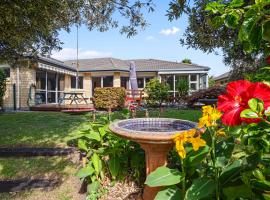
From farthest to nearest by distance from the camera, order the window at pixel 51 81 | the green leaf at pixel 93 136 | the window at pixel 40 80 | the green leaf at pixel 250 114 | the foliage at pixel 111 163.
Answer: the window at pixel 51 81 < the window at pixel 40 80 < the green leaf at pixel 93 136 < the foliage at pixel 111 163 < the green leaf at pixel 250 114

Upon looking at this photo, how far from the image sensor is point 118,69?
2670 centimetres

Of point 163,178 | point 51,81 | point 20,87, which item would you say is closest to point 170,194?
point 163,178

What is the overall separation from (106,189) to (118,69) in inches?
911

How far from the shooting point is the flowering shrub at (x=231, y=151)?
4.48 ft

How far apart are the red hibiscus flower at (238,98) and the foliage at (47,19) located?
5.61 m

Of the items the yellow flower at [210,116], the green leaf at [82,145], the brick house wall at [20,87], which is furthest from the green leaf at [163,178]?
the brick house wall at [20,87]

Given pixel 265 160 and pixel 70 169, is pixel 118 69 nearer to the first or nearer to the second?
pixel 70 169

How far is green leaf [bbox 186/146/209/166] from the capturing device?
7.39 ft

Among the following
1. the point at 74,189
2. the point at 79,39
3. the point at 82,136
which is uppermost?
the point at 79,39

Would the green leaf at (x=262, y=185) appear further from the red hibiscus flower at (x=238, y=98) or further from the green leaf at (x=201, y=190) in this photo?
the red hibiscus flower at (x=238, y=98)

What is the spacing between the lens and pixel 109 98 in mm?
16438

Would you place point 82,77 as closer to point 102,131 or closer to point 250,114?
point 102,131

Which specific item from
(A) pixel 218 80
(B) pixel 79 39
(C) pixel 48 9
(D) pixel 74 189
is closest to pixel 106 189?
(D) pixel 74 189

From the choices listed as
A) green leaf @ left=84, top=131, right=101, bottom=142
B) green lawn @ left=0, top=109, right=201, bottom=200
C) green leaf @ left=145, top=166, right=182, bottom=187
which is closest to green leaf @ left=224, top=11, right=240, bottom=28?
green leaf @ left=145, top=166, right=182, bottom=187
